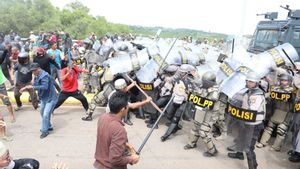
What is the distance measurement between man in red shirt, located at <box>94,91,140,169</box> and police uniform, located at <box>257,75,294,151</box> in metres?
3.76

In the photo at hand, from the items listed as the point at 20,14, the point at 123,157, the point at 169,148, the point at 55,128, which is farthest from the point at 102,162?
the point at 20,14

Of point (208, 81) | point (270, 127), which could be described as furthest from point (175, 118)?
point (270, 127)

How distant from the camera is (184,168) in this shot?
17.7 ft

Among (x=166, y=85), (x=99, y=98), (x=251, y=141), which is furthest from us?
(x=99, y=98)

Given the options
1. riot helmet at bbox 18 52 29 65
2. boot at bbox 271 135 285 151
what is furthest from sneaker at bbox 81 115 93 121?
boot at bbox 271 135 285 151

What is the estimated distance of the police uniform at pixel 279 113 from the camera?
591 cm

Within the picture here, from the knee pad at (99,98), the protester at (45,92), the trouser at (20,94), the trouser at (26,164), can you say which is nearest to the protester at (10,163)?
the trouser at (26,164)

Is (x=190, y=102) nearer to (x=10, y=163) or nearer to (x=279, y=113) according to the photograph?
(x=279, y=113)

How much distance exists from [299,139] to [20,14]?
40491mm

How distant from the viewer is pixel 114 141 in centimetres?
304

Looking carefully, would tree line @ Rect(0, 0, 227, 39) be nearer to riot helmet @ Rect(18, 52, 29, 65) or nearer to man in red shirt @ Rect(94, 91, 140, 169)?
riot helmet @ Rect(18, 52, 29, 65)

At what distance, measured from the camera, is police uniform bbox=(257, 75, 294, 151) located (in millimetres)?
5906

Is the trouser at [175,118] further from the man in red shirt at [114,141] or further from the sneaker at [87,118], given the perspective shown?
the man in red shirt at [114,141]

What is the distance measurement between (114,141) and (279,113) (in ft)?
14.1
